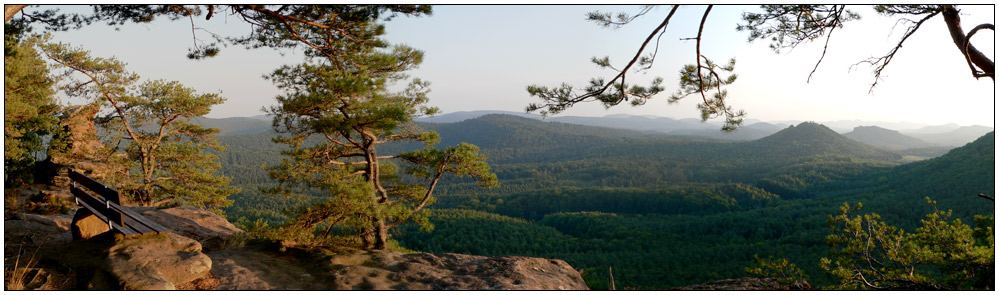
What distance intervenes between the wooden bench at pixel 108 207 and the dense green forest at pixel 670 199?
6.73 feet

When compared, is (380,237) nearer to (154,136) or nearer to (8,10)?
(8,10)

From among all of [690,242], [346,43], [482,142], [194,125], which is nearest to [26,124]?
[194,125]

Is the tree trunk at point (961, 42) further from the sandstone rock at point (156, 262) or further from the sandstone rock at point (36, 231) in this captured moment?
the sandstone rock at point (36, 231)

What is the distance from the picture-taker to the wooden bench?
493 centimetres

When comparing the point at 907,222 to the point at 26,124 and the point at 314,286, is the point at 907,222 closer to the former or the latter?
the point at 314,286

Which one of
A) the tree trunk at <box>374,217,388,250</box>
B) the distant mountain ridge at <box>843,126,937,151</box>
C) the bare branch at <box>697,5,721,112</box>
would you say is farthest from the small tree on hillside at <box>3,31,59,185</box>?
the distant mountain ridge at <box>843,126,937,151</box>

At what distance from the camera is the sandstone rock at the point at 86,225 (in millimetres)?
A: 5281

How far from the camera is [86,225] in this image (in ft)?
17.6

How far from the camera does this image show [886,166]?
75000mm

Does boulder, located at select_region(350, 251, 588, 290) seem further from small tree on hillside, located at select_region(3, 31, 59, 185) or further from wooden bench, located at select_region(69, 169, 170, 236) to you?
small tree on hillside, located at select_region(3, 31, 59, 185)

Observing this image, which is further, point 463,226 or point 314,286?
point 463,226

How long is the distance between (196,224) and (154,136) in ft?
25.1

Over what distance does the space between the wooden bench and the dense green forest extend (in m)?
2.05

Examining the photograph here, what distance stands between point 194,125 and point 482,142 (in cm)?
12744
